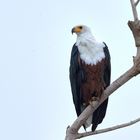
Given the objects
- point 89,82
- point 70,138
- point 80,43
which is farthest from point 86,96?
point 70,138

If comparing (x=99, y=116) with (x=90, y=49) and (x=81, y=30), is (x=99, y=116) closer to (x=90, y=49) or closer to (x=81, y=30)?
(x=90, y=49)

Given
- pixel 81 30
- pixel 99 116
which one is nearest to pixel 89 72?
pixel 99 116

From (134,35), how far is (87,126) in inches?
116

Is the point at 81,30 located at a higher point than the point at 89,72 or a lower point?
higher

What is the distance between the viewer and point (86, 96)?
9789 mm

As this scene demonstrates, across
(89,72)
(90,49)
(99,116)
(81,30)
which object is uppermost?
(81,30)

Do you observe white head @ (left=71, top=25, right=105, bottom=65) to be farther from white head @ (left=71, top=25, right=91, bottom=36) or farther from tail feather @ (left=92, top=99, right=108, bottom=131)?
tail feather @ (left=92, top=99, right=108, bottom=131)

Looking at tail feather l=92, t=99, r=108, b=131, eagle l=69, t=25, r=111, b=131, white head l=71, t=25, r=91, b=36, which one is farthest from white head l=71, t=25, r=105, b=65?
tail feather l=92, t=99, r=108, b=131

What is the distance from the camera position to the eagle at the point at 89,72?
9414mm

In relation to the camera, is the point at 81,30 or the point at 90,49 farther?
the point at 81,30

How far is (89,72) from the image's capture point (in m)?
9.51

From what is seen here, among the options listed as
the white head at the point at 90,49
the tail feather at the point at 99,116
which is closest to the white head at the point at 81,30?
the white head at the point at 90,49

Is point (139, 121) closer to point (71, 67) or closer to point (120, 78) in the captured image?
point (120, 78)

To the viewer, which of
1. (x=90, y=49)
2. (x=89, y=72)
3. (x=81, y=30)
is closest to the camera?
(x=90, y=49)
